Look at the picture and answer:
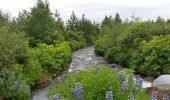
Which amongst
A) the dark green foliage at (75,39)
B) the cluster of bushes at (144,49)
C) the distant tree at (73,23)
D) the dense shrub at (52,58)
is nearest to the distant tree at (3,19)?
→ the dense shrub at (52,58)

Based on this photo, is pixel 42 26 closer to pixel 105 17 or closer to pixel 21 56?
pixel 21 56

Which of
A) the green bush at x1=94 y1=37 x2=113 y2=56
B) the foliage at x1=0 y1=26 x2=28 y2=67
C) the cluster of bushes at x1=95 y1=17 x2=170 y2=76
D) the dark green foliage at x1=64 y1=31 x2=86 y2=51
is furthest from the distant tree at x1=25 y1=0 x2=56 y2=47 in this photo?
the dark green foliage at x1=64 y1=31 x2=86 y2=51

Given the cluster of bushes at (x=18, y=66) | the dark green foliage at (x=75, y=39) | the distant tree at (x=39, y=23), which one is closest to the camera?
the cluster of bushes at (x=18, y=66)

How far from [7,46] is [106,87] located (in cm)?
1243

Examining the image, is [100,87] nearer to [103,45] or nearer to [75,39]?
[103,45]

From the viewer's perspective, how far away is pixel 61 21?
197ft

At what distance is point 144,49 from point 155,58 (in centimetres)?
154

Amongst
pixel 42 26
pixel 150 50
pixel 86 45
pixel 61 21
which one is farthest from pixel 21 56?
pixel 86 45

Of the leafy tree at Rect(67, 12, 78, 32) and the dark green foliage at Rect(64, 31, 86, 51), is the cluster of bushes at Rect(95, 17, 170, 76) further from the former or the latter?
the leafy tree at Rect(67, 12, 78, 32)

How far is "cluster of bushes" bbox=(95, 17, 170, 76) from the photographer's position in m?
25.0

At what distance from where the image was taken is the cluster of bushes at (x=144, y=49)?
984 inches

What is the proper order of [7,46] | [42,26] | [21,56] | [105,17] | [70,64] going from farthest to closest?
[105,17] < [42,26] < [70,64] < [21,56] < [7,46]

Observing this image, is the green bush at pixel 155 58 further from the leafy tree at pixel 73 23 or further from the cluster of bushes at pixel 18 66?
the leafy tree at pixel 73 23

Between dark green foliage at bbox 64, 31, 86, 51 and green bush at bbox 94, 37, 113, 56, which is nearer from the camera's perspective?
green bush at bbox 94, 37, 113, 56
